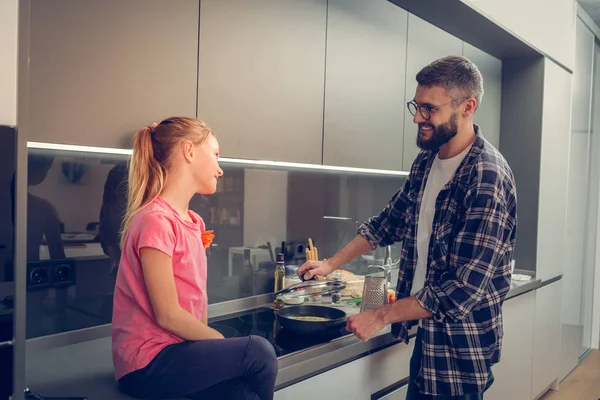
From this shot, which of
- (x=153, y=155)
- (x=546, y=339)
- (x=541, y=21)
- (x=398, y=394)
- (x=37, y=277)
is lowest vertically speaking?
(x=546, y=339)

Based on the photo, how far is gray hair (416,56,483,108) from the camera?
1.62 metres

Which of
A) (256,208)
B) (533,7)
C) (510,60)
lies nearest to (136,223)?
(256,208)

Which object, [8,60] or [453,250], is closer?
[8,60]

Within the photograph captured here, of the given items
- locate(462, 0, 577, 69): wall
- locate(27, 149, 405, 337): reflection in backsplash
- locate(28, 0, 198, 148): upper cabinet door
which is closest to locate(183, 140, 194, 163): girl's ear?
locate(28, 0, 198, 148): upper cabinet door

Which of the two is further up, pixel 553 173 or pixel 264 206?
pixel 553 173

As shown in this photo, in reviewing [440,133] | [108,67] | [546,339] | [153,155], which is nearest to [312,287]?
[440,133]

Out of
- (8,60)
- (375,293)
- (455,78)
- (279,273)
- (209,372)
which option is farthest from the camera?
(279,273)

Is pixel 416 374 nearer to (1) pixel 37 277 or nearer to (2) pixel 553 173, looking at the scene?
(1) pixel 37 277

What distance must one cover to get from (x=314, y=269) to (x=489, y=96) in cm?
183

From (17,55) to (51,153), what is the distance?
0.56m

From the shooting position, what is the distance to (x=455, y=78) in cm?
162

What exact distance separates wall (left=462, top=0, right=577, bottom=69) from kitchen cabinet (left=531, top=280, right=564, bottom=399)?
4.59 feet

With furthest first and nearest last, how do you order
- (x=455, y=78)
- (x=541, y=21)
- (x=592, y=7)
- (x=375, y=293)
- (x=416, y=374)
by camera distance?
(x=592, y=7) < (x=541, y=21) < (x=375, y=293) < (x=416, y=374) < (x=455, y=78)

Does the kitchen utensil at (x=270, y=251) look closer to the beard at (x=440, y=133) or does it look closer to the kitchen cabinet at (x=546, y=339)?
the beard at (x=440, y=133)
